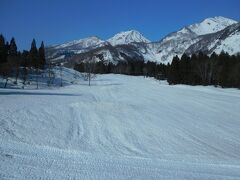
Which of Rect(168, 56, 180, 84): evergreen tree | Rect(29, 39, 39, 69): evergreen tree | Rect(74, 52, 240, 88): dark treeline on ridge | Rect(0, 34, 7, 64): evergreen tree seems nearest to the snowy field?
Rect(74, 52, 240, 88): dark treeline on ridge

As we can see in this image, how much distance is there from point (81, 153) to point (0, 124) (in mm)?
6664

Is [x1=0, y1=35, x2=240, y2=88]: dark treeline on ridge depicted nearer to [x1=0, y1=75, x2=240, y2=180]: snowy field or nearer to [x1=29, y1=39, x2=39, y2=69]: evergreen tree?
[x1=29, y1=39, x2=39, y2=69]: evergreen tree

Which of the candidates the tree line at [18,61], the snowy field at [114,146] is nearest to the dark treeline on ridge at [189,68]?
the tree line at [18,61]

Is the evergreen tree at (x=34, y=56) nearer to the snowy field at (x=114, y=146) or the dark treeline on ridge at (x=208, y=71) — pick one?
the dark treeline on ridge at (x=208, y=71)

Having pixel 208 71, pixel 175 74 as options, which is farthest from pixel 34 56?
pixel 208 71

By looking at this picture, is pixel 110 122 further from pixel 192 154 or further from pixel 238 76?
pixel 238 76

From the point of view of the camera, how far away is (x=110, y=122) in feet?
72.4

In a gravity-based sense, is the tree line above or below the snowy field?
above

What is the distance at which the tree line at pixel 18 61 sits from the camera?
76.1 m

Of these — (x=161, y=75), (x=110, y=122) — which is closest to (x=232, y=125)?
(x=110, y=122)

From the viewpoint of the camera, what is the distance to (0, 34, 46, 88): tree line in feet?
250

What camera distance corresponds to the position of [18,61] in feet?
260

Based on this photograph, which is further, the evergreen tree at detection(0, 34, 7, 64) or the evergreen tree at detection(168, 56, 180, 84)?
the evergreen tree at detection(168, 56, 180, 84)

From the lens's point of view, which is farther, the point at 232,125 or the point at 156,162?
the point at 232,125
